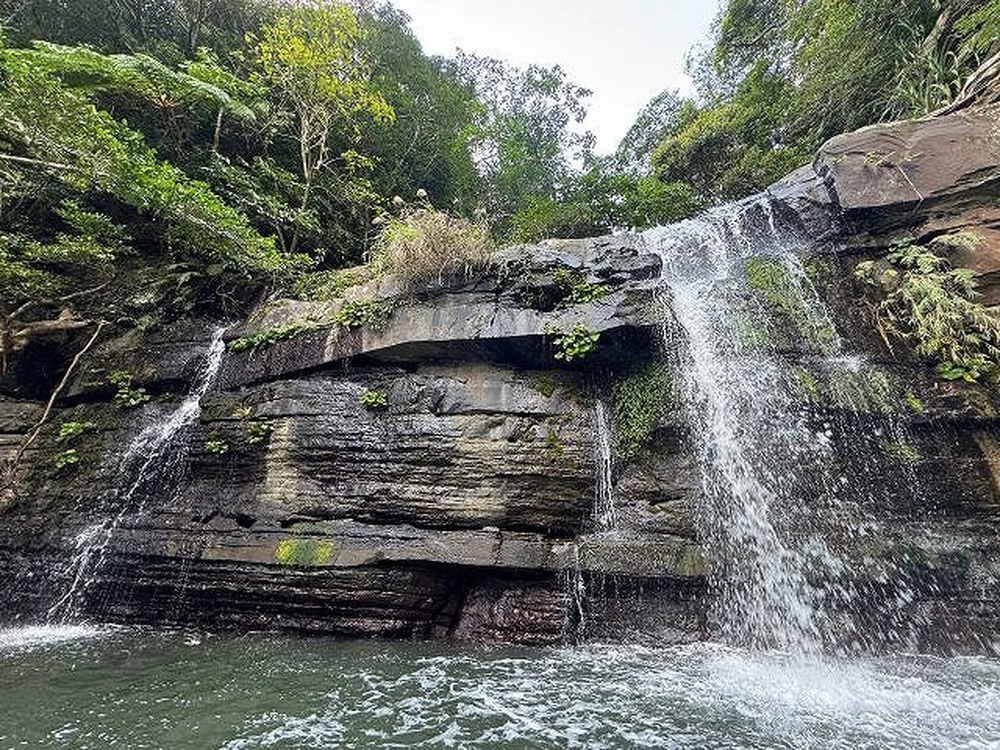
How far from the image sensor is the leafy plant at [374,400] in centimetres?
754

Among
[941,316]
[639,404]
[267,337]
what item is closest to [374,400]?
[267,337]

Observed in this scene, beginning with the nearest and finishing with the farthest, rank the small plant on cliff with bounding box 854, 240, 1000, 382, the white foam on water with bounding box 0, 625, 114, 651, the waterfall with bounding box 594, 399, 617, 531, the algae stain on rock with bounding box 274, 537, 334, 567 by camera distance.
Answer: the white foam on water with bounding box 0, 625, 114, 651 < the algae stain on rock with bounding box 274, 537, 334, 567 < the waterfall with bounding box 594, 399, 617, 531 < the small plant on cliff with bounding box 854, 240, 1000, 382

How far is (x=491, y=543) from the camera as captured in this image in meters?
6.33

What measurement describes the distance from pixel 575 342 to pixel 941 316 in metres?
4.72

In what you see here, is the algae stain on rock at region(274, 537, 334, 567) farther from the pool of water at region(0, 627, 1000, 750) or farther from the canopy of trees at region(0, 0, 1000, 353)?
the canopy of trees at region(0, 0, 1000, 353)

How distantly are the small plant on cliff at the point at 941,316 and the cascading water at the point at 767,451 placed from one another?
0.81m

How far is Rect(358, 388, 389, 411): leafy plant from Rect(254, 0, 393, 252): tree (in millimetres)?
6032

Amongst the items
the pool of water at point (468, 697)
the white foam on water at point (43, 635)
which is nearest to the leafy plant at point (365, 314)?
the pool of water at point (468, 697)

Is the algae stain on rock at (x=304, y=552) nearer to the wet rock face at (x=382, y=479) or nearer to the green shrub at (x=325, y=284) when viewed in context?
the wet rock face at (x=382, y=479)

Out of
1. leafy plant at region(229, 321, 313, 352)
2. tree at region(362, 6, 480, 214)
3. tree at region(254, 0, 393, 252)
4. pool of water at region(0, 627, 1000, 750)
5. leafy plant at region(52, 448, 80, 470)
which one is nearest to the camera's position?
pool of water at region(0, 627, 1000, 750)

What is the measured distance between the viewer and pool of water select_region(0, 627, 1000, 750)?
12.0ft

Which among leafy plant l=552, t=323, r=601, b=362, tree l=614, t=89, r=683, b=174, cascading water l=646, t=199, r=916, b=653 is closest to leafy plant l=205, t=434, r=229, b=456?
leafy plant l=552, t=323, r=601, b=362

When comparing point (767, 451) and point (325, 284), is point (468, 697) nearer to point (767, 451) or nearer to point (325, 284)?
point (767, 451)

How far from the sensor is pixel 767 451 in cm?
686
